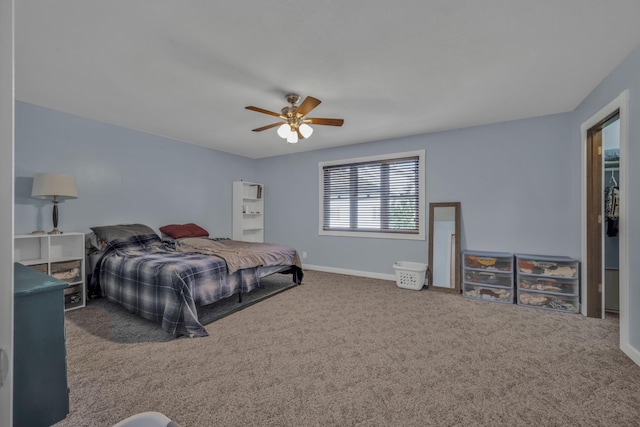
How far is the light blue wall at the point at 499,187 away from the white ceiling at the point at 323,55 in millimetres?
384

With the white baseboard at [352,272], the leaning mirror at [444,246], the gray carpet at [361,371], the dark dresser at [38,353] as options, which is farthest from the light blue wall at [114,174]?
the leaning mirror at [444,246]

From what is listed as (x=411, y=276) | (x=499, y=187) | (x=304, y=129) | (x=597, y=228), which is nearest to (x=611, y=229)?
(x=597, y=228)

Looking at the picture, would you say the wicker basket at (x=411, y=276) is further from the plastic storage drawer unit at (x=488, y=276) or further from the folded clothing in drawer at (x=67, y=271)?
the folded clothing in drawer at (x=67, y=271)

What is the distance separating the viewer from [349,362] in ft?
6.57

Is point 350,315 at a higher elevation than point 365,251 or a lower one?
lower

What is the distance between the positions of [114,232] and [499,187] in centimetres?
505

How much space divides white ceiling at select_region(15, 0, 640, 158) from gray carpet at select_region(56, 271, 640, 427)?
7.62 feet

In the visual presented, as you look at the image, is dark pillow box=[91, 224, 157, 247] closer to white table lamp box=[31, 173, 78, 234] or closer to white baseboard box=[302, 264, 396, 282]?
white table lamp box=[31, 173, 78, 234]

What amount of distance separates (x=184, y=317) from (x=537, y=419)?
253 cm

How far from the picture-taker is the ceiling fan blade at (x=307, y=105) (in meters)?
2.42

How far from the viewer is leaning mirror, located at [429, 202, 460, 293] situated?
379 cm

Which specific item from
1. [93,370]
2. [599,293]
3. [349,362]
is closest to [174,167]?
[93,370]

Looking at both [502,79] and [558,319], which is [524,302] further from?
[502,79]

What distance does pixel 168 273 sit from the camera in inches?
96.2
